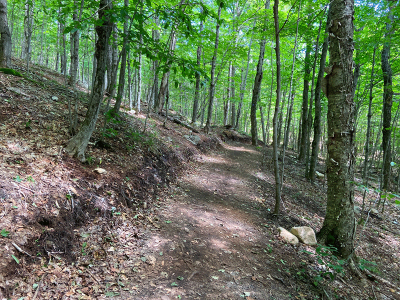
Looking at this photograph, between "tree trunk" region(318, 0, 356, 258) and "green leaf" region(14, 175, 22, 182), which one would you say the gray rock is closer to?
"tree trunk" region(318, 0, 356, 258)

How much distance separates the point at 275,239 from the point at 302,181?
6441 millimetres

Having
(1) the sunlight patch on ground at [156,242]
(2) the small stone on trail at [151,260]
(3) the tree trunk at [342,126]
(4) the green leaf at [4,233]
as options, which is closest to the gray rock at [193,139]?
(3) the tree trunk at [342,126]

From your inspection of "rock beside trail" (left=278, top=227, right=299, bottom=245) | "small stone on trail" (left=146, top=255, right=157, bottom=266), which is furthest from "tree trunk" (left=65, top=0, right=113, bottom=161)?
"rock beside trail" (left=278, top=227, right=299, bottom=245)

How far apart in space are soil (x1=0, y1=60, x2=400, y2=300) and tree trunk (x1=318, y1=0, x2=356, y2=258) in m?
0.42

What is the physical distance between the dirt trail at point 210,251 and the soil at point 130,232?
0.02m

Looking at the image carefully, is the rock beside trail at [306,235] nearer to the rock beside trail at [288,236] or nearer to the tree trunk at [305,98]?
the rock beside trail at [288,236]

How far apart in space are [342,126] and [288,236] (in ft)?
8.50

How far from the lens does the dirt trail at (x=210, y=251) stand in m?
2.76

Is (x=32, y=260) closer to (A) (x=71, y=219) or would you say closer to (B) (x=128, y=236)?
(A) (x=71, y=219)

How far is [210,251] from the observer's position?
360cm

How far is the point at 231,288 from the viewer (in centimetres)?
286

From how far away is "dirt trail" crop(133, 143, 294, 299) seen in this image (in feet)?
9.04

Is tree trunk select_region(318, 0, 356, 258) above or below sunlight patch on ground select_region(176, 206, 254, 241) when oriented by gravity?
above

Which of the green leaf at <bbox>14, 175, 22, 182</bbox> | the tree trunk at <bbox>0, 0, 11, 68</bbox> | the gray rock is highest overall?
the tree trunk at <bbox>0, 0, 11, 68</bbox>
